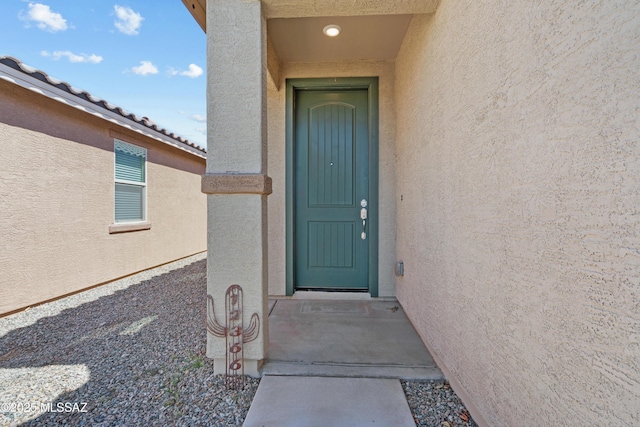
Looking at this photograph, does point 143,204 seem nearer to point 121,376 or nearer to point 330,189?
point 330,189

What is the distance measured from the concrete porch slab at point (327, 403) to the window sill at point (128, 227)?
4296 millimetres

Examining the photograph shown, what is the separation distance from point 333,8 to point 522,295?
7.21ft

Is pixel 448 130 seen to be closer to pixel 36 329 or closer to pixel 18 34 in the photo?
pixel 36 329

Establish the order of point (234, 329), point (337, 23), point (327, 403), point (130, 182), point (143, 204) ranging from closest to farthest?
point (327, 403) → point (234, 329) → point (337, 23) → point (130, 182) → point (143, 204)

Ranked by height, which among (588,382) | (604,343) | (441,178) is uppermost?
(441,178)

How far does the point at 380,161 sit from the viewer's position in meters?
3.52

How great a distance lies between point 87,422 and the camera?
5.32 feet

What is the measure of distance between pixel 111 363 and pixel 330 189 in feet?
8.96

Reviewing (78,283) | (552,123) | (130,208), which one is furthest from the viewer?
(130,208)

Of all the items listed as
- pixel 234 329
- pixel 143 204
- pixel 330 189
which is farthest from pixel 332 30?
pixel 143 204

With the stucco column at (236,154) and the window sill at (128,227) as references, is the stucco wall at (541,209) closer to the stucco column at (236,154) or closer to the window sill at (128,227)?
the stucco column at (236,154)

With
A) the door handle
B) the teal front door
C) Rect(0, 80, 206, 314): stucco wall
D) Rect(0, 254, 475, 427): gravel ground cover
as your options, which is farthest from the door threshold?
Rect(0, 80, 206, 314): stucco wall

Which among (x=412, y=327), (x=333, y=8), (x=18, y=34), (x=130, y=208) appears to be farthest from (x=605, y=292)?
(x=18, y=34)

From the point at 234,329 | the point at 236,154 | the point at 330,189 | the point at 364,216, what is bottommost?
the point at 234,329
